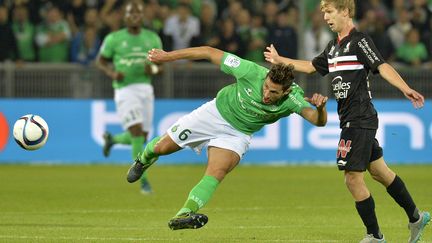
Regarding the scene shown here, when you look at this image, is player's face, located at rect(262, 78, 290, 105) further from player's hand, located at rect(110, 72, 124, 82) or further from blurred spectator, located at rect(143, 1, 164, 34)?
blurred spectator, located at rect(143, 1, 164, 34)

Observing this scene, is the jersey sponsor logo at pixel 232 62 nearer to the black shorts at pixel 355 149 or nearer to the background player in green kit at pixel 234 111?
the background player in green kit at pixel 234 111

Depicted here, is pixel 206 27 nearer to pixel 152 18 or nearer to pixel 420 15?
pixel 152 18

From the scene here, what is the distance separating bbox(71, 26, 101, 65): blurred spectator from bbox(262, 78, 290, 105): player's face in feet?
37.5

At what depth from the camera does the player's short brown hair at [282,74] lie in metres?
→ 9.72

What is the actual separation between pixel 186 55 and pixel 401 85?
210 centimetres

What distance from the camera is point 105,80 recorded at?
69.0ft

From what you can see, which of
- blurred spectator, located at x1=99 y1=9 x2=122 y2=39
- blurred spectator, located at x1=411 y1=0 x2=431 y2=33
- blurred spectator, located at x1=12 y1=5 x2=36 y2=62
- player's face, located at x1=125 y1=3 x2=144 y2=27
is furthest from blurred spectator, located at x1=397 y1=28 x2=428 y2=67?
player's face, located at x1=125 y1=3 x2=144 y2=27

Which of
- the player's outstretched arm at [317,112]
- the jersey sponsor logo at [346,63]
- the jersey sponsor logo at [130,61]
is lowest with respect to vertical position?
the jersey sponsor logo at [130,61]

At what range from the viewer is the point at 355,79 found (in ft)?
32.1

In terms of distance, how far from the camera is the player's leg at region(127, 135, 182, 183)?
11.1m

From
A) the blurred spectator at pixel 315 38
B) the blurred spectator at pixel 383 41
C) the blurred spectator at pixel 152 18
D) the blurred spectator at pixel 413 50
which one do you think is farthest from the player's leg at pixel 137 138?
the blurred spectator at pixel 413 50

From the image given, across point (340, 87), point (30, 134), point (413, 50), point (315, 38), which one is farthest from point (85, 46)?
point (340, 87)

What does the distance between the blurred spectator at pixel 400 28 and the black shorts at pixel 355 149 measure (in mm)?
13061

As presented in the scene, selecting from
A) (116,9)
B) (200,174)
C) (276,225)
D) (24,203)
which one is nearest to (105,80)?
(116,9)
